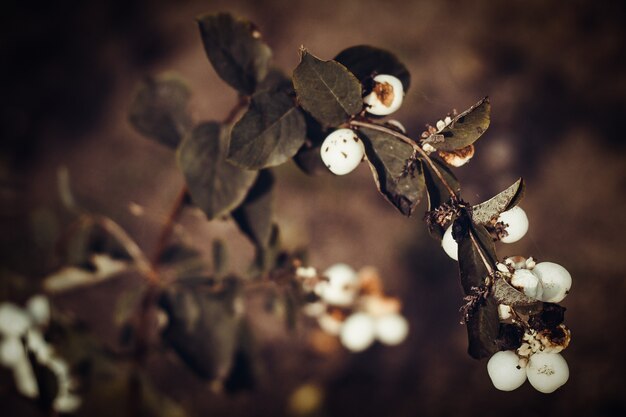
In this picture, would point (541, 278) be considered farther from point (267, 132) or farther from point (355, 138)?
point (267, 132)

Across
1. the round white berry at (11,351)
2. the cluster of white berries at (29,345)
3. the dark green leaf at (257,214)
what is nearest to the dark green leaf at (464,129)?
the dark green leaf at (257,214)

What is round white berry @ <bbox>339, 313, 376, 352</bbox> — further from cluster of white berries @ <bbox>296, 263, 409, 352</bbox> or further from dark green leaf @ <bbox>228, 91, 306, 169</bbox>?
dark green leaf @ <bbox>228, 91, 306, 169</bbox>

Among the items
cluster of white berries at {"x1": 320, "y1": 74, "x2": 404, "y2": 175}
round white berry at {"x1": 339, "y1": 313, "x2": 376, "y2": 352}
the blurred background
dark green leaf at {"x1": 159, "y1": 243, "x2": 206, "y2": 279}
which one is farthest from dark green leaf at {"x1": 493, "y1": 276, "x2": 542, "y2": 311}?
the blurred background

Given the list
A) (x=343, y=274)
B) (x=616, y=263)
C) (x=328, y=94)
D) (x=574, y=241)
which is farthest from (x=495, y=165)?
(x=328, y=94)

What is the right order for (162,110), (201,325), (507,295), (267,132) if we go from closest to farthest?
(507,295) → (267,132) → (162,110) → (201,325)

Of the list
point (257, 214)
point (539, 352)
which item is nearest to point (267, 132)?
point (257, 214)

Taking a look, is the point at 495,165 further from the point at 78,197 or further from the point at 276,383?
the point at 78,197

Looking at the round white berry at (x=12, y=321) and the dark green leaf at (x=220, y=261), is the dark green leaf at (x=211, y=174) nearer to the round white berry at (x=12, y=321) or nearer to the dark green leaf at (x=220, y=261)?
the dark green leaf at (x=220, y=261)
